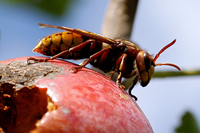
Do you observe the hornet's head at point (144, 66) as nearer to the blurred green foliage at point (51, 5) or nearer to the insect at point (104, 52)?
the insect at point (104, 52)

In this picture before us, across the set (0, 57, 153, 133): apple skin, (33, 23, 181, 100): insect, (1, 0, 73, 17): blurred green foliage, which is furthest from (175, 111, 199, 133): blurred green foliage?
(1, 0, 73, 17): blurred green foliage

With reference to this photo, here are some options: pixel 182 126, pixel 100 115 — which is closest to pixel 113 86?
pixel 100 115

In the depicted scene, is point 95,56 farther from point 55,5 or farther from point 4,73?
point 55,5

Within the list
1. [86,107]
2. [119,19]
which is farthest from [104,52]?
[86,107]

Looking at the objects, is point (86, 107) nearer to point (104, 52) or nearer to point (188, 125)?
point (104, 52)

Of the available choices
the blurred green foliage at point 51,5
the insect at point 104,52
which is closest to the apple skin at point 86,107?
the insect at point 104,52

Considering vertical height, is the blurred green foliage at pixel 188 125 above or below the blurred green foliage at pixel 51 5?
below

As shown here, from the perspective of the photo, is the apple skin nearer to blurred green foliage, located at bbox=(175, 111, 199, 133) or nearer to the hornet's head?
the hornet's head
